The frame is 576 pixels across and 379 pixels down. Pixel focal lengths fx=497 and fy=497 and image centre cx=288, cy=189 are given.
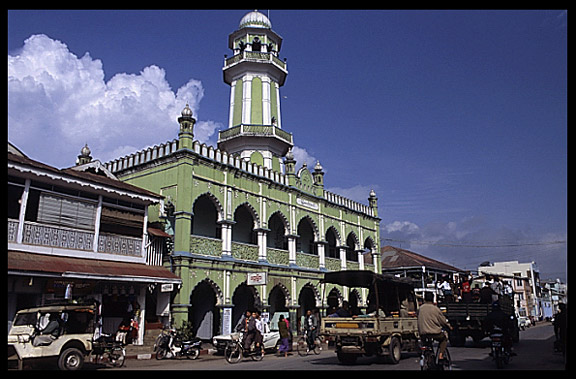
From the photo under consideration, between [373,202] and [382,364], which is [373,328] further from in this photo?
[373,202]

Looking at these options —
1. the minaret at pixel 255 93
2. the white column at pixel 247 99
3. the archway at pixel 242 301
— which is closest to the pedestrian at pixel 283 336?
the archway at pixel 242 301

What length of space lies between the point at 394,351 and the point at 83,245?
10.2 m

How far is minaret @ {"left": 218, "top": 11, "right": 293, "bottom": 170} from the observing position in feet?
89.1

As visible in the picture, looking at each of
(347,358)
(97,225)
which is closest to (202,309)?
(97,225)

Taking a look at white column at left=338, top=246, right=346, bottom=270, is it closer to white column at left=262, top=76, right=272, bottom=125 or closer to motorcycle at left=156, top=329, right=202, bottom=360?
white column at left=262, top=76, right=272, bottom=125

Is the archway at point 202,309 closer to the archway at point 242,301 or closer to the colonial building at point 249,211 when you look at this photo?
the colonial building at point 249,211

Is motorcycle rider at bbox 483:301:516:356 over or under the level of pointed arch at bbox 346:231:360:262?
under

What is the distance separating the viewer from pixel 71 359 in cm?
1134

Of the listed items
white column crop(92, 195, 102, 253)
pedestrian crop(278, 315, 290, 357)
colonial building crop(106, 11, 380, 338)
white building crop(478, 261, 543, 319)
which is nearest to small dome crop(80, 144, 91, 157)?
colonial building crop(106, 11, 380, 338)

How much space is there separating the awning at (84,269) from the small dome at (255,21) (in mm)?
17276

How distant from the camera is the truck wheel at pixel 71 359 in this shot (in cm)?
1107

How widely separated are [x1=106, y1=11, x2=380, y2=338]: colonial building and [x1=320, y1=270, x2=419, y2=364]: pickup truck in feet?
20.9
